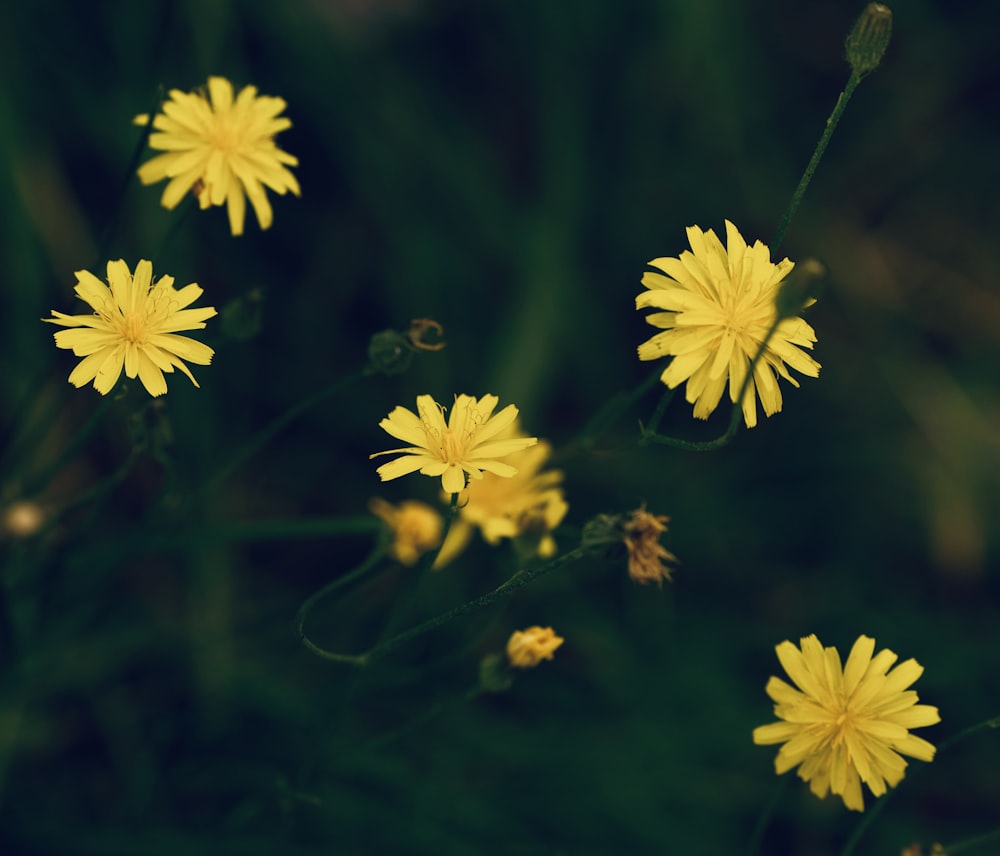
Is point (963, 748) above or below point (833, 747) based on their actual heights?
above

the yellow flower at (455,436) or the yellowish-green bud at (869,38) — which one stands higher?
the yellowish-green bud at (869,38)

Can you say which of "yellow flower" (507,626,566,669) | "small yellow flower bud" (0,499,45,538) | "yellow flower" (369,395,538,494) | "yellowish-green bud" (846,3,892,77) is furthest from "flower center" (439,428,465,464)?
"small yellow flower bud" (0,499,45,538)

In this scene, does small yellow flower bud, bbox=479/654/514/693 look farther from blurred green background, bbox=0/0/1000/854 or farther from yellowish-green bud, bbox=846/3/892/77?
yellowish-green bud, bbox=846/3/892/77

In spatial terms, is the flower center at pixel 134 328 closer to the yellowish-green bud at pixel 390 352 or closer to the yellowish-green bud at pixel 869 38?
the yellowish-green bud at pixel 390 352

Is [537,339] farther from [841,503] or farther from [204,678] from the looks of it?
[204,678]

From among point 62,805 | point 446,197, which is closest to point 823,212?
point 446,197

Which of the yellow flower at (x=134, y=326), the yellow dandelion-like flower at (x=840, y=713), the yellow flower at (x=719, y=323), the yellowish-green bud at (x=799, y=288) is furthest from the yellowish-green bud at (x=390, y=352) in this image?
the yellow dandelion-like flower at (x=840, y=713)

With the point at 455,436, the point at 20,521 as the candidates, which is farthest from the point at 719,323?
the point at 20,521
